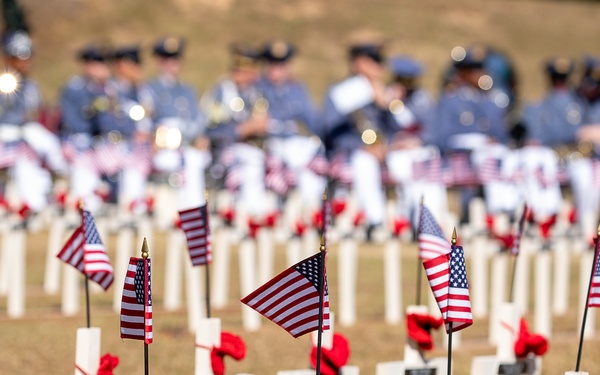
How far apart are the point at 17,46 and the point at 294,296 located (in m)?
13.0

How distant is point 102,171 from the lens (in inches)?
782

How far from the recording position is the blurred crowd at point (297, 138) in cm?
1884

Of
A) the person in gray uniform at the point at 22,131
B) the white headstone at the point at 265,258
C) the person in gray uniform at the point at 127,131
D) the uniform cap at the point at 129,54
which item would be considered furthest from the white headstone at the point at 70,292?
the uniform cap at the point at 129,54

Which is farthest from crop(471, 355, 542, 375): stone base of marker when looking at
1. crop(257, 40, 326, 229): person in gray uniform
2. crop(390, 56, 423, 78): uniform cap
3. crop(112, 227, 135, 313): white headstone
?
crop(390, 56, 423, 78): uniform cap

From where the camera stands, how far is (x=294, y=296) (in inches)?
258

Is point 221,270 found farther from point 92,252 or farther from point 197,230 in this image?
point 92,252

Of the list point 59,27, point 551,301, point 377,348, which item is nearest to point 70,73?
point 59,27

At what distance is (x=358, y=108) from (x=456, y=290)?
1249 centimetres

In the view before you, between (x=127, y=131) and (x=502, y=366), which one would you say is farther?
(x=127, y=131)

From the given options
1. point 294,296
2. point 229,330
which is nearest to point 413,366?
point 294,296

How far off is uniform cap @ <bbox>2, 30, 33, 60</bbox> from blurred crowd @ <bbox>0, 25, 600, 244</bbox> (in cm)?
3

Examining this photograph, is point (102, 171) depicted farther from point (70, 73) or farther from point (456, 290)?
point (70, 73)

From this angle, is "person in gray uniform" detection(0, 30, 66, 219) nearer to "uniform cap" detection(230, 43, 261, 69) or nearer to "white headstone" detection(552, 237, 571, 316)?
"uniform cap" detection(230, 43, 261, 69)

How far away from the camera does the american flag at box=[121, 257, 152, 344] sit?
6.29m
